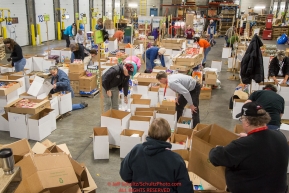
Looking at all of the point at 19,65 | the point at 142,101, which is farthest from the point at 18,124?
the point at 19,65

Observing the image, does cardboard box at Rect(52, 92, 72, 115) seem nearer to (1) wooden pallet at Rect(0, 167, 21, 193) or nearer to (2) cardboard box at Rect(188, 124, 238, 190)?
(2) cardboard box at Rect(188, 124, 238, 190)

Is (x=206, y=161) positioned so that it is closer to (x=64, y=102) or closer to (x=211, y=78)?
(x=64, y=102)

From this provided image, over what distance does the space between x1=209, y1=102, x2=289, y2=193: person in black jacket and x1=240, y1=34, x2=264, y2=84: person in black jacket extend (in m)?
3.14

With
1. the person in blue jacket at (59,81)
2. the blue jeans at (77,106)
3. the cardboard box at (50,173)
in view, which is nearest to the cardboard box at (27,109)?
the person in blue jacket at (59,81)

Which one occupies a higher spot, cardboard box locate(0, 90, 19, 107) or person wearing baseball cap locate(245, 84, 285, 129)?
person wearing baseball cap locate(245, 84, 285, 129)

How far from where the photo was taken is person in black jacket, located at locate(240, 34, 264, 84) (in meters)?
5.09

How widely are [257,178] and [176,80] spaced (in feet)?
8.54

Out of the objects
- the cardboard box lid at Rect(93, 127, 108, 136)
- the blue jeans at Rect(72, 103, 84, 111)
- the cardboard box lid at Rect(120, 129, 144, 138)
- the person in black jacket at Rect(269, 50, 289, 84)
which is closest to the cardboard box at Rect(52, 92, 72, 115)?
the blue jeans at Rect(72, 103, 84, 111)

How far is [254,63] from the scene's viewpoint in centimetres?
517

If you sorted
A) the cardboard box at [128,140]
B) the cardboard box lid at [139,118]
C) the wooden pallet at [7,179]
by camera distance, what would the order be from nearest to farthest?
the wooden pallet at [7,179], the cardboard box at [128,140], the cardboard box lid at [139,118]

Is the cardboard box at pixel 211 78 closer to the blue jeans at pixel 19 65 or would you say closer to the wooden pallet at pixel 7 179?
the blue jeans at pixel 19 65

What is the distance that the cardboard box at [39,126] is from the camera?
481 centimetres

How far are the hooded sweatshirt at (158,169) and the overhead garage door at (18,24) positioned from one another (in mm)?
13214

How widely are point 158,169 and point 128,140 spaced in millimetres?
2112
